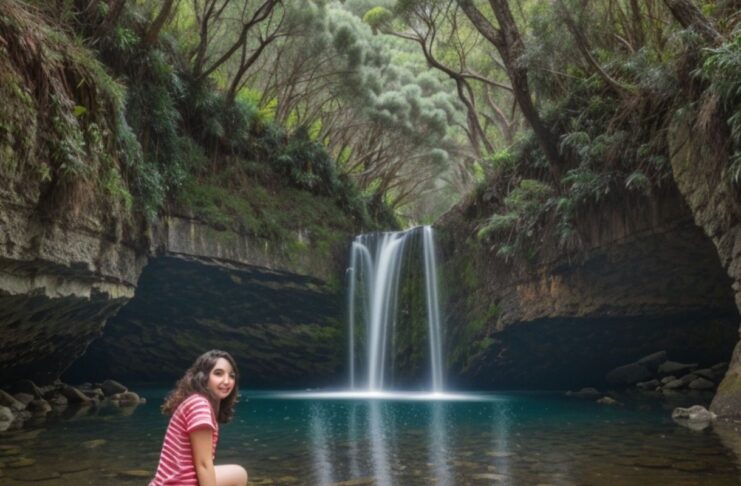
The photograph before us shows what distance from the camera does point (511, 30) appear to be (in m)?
11.5

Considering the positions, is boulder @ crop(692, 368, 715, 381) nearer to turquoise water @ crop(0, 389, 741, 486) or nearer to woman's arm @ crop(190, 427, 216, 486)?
turquoise water @ crop(0, 389, 741, 486)

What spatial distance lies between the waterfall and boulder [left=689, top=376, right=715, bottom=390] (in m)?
6.24

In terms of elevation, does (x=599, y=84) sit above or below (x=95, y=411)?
above

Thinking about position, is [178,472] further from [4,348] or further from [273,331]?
[273,331]

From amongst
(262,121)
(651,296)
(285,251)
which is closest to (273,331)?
(285,251)

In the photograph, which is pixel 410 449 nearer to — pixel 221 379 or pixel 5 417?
pixel 221 379

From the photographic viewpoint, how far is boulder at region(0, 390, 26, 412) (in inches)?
379

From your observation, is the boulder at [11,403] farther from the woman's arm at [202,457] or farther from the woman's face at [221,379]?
the woman's arm at [202,457]

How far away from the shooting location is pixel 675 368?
604 inches

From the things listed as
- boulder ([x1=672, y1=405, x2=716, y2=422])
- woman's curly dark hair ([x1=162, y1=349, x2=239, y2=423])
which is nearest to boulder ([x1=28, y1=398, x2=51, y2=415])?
woman's curly dark hair ([x1=162, y1=349, x2=239, y2=423])

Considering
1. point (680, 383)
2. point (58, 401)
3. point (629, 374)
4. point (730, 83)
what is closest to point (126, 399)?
point (58, 401)

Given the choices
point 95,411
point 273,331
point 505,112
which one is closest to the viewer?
point 95,411

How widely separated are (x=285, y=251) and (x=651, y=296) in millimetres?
8713

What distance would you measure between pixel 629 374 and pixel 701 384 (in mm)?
2045
